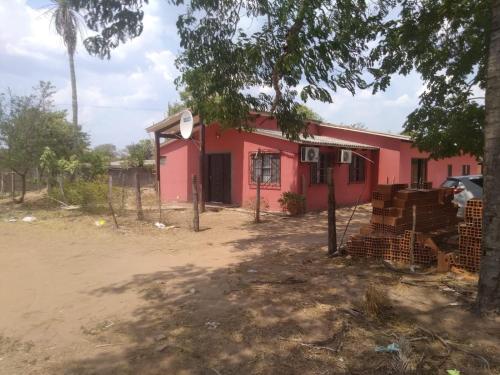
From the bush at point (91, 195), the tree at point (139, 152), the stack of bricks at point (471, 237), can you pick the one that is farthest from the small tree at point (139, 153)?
the stack of bricks at point (471, 237)

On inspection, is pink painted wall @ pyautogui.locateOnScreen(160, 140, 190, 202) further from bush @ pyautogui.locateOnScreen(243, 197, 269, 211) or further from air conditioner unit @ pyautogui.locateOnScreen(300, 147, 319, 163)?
air conditioner unit @ pyautogui.locateOnScreen(300, 147, 319, 163)

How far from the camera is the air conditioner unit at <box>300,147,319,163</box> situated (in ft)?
44.5

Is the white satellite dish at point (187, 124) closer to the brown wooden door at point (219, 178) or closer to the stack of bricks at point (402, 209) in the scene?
the brown wooden door at point (219, 178)

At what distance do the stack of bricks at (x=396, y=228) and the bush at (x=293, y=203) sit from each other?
19.6ft

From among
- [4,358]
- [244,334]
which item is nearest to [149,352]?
[244,334]

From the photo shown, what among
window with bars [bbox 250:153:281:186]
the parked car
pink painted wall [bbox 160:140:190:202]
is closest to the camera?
the parked car

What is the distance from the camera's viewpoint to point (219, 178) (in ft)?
54.3

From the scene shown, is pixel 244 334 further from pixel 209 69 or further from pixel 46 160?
pixel 46 160

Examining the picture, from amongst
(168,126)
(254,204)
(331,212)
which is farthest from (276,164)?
(331,212)

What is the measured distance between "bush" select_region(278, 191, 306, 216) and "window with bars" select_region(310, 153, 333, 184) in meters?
1.28

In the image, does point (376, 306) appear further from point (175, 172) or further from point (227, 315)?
point (175, 172)

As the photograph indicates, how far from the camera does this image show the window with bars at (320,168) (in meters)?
14.5

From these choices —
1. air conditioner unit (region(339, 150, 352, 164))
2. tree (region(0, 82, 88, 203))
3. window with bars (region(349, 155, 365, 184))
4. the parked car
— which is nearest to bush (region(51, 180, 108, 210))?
tree (region(0, 82, 88, 203))

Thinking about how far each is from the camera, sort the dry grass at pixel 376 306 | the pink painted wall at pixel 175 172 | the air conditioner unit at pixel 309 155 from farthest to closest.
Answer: the pink painted wall at pixel 175 172, the air conditioner unit at pixel 309 155, the dry grass at pixel 376 306
